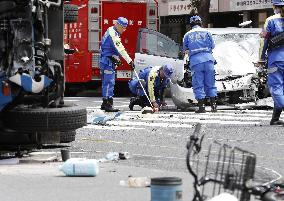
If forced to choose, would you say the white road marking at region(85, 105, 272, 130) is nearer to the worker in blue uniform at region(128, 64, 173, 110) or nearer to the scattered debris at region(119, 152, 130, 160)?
the worker in blue uniform at region(128, 64, 173, 110)

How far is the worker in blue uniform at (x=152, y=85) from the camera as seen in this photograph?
2138 cm

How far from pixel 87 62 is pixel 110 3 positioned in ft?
6.07

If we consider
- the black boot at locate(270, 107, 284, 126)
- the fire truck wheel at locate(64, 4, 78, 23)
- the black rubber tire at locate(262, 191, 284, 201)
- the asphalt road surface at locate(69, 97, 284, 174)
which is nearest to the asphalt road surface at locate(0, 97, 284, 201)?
the asphalt road surface at locate(69, 97, 284, 174)

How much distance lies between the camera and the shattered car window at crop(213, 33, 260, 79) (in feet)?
73.0

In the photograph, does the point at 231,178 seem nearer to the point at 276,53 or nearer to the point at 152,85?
the point at 276,53

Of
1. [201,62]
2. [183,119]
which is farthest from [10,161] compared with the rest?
[201,62]

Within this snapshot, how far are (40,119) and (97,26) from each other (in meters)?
20.0

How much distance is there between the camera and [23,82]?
11469 millimetres

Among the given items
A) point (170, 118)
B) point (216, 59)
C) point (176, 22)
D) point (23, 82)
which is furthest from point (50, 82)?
point (176, 22)

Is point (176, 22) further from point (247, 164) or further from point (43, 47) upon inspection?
point (247, 164)

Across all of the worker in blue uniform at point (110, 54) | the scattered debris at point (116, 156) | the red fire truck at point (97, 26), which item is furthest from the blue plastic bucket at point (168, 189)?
the red fire truck at point (97, 26)

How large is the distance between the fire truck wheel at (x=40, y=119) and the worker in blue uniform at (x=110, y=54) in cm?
918

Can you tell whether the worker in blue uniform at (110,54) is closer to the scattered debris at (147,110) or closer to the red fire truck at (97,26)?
the scattered debris at (147,110)

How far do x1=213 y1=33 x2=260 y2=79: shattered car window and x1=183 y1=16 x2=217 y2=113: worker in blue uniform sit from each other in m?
1.84
